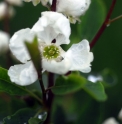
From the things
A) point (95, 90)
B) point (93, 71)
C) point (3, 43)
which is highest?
point (95, 90)

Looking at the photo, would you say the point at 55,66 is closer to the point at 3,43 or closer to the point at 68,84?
the point at 68,84

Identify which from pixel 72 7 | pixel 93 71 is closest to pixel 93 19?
pixel 72 7

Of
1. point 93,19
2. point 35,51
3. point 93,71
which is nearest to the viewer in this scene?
point 35,51

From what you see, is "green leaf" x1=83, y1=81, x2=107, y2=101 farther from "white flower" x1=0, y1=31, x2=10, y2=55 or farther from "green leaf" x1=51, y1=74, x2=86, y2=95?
"white flower" x1=0, y1=31, x2=10, y2=55

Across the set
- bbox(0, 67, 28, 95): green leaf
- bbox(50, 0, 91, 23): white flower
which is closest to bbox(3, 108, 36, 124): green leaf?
bbox(0, 67, 28, 95): green leaf

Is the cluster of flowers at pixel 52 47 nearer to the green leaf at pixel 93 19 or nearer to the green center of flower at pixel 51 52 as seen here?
the green center of flower at pixel 51 52

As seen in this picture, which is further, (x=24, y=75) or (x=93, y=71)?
(x=93, y=71)
